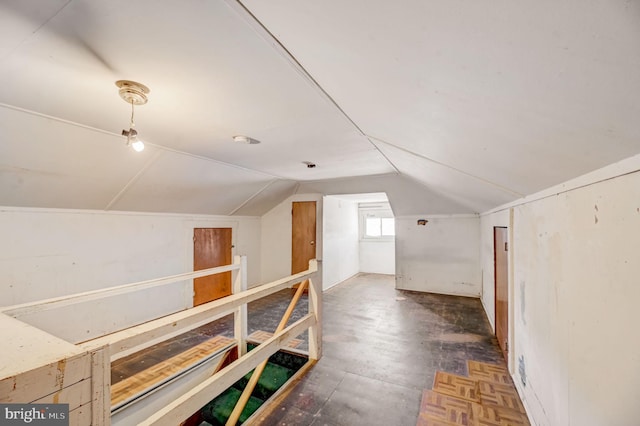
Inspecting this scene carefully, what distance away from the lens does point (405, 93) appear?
0.99 m

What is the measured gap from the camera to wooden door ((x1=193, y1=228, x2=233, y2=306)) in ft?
13.6

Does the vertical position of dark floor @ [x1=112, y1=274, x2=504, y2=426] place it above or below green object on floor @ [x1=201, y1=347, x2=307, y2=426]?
above

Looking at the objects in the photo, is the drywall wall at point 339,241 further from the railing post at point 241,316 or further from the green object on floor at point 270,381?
the railing post at point 241,316

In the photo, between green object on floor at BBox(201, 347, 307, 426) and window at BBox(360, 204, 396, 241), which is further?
window at BBox(360, 204, 396, 241)

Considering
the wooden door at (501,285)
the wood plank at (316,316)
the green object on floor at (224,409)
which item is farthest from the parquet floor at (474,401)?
the green object on floor at (224,409)

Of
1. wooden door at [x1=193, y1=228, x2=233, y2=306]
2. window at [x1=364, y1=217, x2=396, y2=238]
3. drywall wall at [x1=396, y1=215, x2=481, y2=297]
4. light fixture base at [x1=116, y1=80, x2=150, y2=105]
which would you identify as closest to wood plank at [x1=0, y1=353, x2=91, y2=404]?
light fixture base at [x1=116, y1=80, x2=150, y2=105]

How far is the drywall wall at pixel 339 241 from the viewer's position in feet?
17.3

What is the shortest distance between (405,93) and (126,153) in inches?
99.4

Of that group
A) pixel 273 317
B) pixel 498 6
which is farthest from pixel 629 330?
pixel 273 317

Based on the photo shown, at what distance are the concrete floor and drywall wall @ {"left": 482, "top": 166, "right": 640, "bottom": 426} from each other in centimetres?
88

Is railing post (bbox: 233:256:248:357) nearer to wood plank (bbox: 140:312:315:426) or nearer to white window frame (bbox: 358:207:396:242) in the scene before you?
wood plank (bbox: 140:312:315:426)

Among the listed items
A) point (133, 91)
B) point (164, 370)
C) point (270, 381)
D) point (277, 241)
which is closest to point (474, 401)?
point (270, 381)

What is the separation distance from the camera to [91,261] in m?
2.91

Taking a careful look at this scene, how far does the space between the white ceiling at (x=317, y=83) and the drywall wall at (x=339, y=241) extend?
9.39ft
